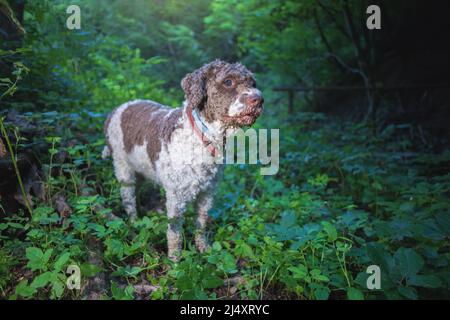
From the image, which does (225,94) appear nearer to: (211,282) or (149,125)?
(149,125)

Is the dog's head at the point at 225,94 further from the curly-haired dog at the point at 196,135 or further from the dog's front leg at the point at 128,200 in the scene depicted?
the dog's front leg at the point at 128,200

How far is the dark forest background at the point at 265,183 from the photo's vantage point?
7.54 feet

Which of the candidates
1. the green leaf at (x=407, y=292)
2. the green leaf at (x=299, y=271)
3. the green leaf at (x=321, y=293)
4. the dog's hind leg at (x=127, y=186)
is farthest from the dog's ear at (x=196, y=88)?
the green leaf at (x=407, y=292)

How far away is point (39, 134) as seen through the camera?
3506 millimetres

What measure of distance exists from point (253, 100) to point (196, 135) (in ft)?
1.98

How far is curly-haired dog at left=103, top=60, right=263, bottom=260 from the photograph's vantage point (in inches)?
105

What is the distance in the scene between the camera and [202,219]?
3227 mm

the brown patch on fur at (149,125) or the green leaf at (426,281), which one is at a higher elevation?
the brown patch on fur at (149,125)

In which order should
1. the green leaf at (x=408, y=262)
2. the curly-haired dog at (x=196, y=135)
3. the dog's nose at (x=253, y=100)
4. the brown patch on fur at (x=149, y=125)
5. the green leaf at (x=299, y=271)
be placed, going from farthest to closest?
the brown patch on fur at (x=149, y=125)
the curly-haired dog at (x=196, y=135)
the dog's nose at (x=253, y=100)
the green leaf at (x=299, y=271)
the green leaf at (x=408, y=262)

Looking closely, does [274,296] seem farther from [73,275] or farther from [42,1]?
[42,1]

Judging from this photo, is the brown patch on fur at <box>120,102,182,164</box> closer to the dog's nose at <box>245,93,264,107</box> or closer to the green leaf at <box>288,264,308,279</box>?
the dog's nose at <box>245,93,264,107</box>

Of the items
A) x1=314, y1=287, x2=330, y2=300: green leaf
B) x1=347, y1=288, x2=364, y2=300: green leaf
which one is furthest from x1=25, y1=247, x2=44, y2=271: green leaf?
x1=347, y1=288, x2=364, y2=300: green leaf
